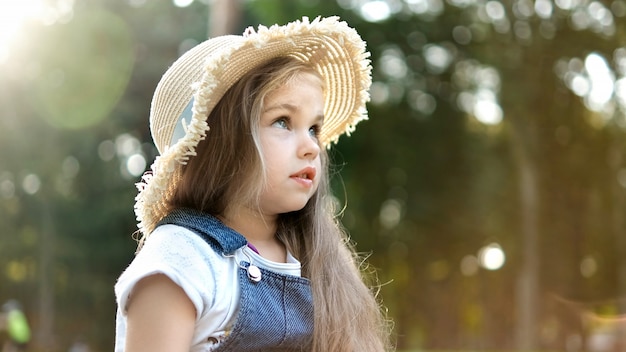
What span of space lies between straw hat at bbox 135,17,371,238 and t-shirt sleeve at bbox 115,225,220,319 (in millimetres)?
146

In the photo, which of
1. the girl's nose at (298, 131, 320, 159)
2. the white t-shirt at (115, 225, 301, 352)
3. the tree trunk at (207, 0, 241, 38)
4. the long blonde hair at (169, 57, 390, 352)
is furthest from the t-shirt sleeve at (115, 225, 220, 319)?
the tree trunk at (207, 0, 241, 38)

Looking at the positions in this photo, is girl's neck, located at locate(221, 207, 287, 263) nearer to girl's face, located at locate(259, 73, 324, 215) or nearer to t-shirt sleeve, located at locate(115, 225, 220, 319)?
girl's face, located at locate(259, 73, 324, 215)

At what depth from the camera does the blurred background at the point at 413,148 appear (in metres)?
14.0

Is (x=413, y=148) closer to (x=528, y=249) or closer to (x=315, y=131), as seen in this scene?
(x=528, y=249)

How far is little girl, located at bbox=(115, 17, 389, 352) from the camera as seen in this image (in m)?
1.52

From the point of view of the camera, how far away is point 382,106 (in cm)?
1593

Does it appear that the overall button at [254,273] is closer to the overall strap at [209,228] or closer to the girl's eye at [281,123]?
the overall strap at [209,228]

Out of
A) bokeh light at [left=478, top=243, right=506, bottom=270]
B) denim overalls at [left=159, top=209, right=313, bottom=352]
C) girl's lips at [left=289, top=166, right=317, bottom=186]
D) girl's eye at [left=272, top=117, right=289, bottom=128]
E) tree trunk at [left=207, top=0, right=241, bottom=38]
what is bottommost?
bokeh light at [left=478, top=243, right=506, bottom=270]

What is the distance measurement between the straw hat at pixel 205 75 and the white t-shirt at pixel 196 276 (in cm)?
13

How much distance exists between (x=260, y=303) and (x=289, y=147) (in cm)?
32

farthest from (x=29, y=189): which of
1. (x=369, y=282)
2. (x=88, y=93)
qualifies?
(x=369, y=282)

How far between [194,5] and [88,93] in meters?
2.80

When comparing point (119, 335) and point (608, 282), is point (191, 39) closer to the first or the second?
point (608, 282)

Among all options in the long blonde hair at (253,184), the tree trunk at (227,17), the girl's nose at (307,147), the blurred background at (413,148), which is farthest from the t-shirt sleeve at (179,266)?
the blurred background at (413,148)
